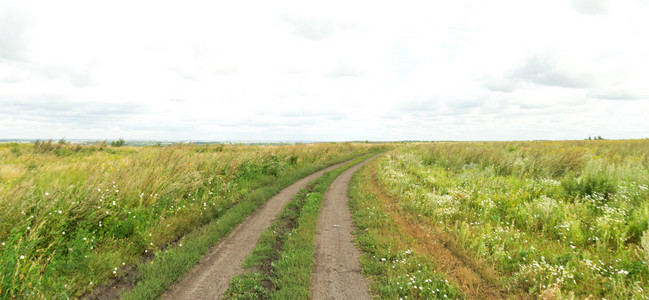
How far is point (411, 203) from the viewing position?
9523 mm

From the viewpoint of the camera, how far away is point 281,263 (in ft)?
17.0

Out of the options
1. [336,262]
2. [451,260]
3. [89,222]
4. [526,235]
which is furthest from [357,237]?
[89,222]

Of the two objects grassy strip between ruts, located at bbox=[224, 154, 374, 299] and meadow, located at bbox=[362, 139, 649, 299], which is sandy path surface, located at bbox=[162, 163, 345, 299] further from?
meadow, located at bbox=[362, 139, 649, 299]

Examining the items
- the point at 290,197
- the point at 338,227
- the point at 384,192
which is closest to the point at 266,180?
the point at 290,197

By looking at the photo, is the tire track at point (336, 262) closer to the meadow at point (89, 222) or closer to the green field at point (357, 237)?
the green field at point (357, 237)

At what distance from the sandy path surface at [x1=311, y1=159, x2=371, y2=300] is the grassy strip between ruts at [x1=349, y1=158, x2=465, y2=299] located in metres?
0.22

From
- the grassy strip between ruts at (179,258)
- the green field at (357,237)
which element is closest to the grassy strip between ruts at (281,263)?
the green field at (357,237)

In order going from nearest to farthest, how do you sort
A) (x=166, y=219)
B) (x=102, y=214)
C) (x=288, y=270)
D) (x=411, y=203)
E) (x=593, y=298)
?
(x=593, y=298) → (x=288, y=270) → (x=102, y=214) → (x=166, y=219) → (x=411, y=203)

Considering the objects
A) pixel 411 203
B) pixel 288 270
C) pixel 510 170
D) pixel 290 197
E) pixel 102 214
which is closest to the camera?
pixel 288 270

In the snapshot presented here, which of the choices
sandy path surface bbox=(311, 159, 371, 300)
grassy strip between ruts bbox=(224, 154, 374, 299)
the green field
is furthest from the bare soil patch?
grassy strip between ruts bbox=(224, 154, 374, 299)

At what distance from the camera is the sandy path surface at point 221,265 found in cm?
433

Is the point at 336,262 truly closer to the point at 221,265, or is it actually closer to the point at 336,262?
the point at 336,262

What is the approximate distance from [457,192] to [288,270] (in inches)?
309

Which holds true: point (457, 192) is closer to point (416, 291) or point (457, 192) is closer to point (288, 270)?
point (416, 291)
